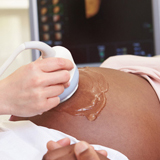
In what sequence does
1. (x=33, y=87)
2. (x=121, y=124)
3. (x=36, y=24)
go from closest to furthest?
1. (x=33, y=87)
2. (x=121, y=124)
3. (x=36, y=24)

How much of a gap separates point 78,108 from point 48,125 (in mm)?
88

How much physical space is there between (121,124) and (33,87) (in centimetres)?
24

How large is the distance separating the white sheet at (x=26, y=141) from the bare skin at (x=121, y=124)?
0.09ft

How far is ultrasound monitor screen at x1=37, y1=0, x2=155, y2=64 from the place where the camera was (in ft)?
6.49

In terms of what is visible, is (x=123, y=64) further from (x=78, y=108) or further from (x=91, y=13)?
(x=91, y=13)

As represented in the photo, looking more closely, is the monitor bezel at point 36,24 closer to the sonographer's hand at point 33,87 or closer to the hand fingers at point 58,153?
the sonographer's hand at point 33,87

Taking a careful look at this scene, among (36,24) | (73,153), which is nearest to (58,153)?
(73,153)

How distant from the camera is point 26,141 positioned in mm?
606

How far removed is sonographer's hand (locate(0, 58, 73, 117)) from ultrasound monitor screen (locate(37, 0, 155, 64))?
1.45m

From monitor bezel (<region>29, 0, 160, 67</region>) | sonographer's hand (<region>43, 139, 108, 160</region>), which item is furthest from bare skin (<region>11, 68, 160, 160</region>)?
monitor bezel (<region>29, 0, 160, 67</region>)

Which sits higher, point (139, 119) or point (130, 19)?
point (130, 19)

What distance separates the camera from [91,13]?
6.52ft

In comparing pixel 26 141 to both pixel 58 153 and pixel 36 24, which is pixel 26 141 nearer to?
pixel 58 153

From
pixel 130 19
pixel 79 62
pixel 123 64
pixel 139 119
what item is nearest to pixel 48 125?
pixel 139 119
